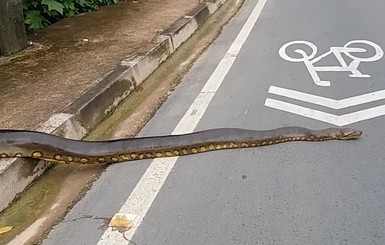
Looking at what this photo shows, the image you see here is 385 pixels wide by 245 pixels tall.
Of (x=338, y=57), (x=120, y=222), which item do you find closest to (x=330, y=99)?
(x=338, y=57)

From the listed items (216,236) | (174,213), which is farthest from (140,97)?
(216,236)

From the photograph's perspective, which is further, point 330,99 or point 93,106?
point 330,99

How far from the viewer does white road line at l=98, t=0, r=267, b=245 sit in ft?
10.2

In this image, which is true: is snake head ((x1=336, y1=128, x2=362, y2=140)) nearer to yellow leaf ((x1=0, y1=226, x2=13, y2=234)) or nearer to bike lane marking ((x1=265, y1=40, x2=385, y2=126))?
bike lane marking ((x1=265, y1=40, x2=385, y2=126))

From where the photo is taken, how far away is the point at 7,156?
3.72 metres

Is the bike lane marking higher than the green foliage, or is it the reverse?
the green foliage

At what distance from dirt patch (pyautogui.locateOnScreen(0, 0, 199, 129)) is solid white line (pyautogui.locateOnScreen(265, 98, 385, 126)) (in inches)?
80.5

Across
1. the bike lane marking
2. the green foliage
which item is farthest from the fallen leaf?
the green foliage

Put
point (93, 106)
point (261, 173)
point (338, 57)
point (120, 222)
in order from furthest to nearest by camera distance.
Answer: point (338, 57)
point (93, 106)
point (261, 173)
point (120, 222)

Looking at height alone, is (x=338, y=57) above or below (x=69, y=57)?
below

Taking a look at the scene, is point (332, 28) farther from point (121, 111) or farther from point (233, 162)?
point (233, 162)

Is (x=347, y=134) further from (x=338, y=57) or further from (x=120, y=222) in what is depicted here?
(x=338, y=57)

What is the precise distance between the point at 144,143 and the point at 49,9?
13.4 feet

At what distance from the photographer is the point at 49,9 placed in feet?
24.0
